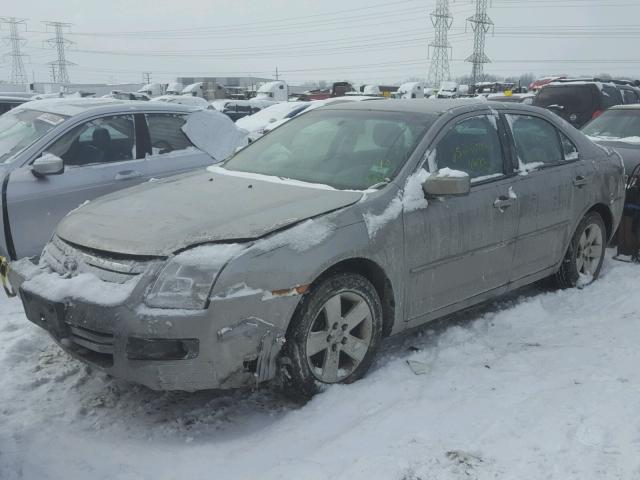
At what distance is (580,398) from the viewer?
3.39 m

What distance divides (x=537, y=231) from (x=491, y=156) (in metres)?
0.71

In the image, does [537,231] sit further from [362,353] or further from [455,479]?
[455,479]

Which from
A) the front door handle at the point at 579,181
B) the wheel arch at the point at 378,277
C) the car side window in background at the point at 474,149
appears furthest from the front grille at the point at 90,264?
the front door handle at the point at 579,181

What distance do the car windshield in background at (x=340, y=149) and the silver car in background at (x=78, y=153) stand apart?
163cm

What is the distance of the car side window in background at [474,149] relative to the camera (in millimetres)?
4035

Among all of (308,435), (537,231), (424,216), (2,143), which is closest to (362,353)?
(308,435)

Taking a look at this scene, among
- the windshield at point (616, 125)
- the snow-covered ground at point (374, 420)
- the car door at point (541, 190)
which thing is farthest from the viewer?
the windshield at point (616, 125)

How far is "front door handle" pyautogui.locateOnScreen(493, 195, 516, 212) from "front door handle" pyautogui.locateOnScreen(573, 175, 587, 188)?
0.94 metres

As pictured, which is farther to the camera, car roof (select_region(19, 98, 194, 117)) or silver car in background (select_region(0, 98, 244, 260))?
car roof (select_region(19, 98, 194, 117))

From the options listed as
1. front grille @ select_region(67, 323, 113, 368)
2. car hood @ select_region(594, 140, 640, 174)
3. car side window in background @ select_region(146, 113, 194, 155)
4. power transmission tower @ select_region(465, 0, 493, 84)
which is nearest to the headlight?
front grille @ select_region(67, 323, 113, 368)

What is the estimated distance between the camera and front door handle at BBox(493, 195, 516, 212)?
4.22m

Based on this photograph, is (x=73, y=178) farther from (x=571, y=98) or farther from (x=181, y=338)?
(x=571, y=98)

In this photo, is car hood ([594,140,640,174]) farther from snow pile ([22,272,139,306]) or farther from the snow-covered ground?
snow pile ([22,272,139,306])

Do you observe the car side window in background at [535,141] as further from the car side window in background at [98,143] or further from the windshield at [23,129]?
the windshield at [23,129]
